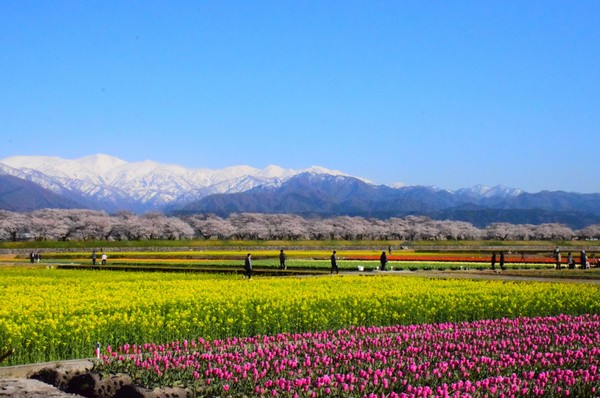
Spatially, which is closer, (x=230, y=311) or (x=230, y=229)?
→ (x=230, y=311)

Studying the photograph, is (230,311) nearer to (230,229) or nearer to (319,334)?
(319,334)

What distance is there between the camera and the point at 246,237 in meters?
163

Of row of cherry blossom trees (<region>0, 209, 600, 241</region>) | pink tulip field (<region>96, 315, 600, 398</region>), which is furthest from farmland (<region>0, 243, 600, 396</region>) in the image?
row of cherry blossom trees (<region>0, 209, 600, 241</region>)

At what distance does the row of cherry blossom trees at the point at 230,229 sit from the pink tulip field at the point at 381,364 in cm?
12694

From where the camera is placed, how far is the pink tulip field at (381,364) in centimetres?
1209

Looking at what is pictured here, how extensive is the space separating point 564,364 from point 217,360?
22.2 ft

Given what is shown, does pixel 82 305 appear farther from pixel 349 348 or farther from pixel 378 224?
pixel 378 224

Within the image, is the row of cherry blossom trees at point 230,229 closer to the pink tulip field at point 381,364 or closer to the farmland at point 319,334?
the farmland at point 319,334

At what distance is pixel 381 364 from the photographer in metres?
14.3

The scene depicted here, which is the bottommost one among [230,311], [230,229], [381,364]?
[381,364]

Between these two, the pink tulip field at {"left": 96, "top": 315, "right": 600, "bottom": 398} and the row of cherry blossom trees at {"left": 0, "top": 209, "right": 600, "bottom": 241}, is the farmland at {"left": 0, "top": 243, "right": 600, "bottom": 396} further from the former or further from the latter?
the row of cherry blossom trees at {"left": 0, "top": 209, "right": 600, "bottom": 241}

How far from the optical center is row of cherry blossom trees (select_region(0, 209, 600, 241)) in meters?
140

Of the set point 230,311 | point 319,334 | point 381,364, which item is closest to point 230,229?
point 230,311

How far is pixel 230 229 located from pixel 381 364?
5700 inches
